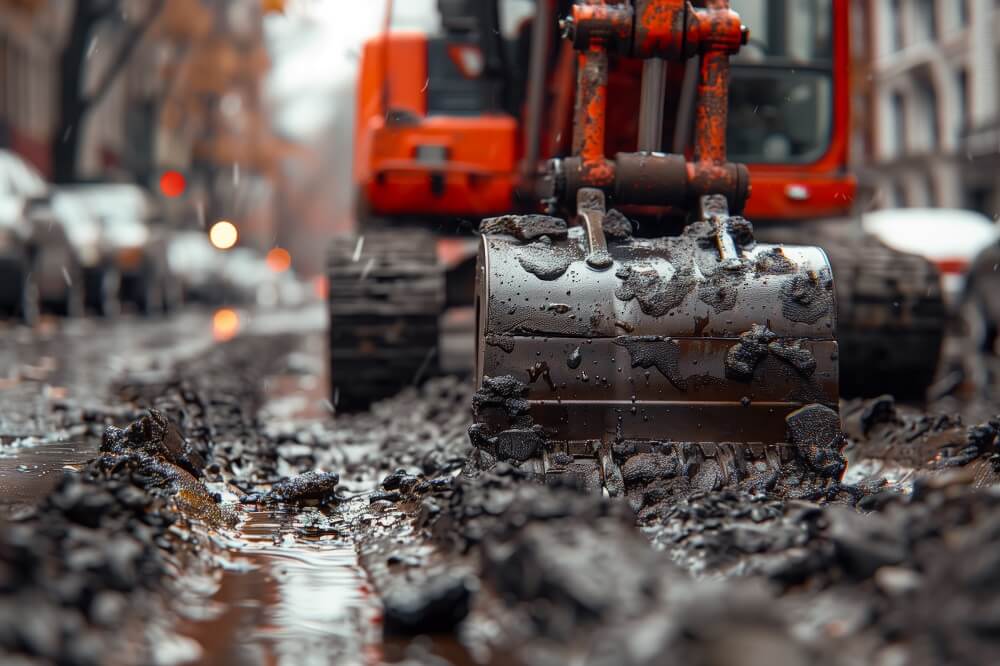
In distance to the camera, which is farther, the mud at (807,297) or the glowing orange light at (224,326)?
the glowing orange light at (224,326)

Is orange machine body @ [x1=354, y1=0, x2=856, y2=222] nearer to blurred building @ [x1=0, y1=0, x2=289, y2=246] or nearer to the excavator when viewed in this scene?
the excavator

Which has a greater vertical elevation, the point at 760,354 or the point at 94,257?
the point at 760,354

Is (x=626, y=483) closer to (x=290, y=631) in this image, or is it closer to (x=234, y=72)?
(x=290, y=631)

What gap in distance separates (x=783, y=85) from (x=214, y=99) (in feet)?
127

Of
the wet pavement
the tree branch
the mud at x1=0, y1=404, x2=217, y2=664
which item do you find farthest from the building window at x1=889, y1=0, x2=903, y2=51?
the mud at x1=0, y1=404, x2=217, y2=664

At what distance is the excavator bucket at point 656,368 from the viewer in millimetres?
3824

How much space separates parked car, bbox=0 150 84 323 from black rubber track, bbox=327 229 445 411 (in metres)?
7.58

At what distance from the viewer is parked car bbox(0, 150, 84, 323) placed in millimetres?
12883

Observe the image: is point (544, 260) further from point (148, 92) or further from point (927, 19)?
point (148, 92)

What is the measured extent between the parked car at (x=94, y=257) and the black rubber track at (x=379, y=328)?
1016 cm

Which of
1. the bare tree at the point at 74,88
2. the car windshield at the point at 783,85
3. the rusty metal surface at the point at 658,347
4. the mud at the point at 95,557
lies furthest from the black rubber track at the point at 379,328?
the bare tree at the point at 74,88

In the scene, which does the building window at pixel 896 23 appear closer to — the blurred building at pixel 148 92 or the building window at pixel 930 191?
the building window at pixel 930 191

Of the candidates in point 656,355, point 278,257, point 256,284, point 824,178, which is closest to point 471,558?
point 656,355

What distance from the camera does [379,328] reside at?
20.6 ft
